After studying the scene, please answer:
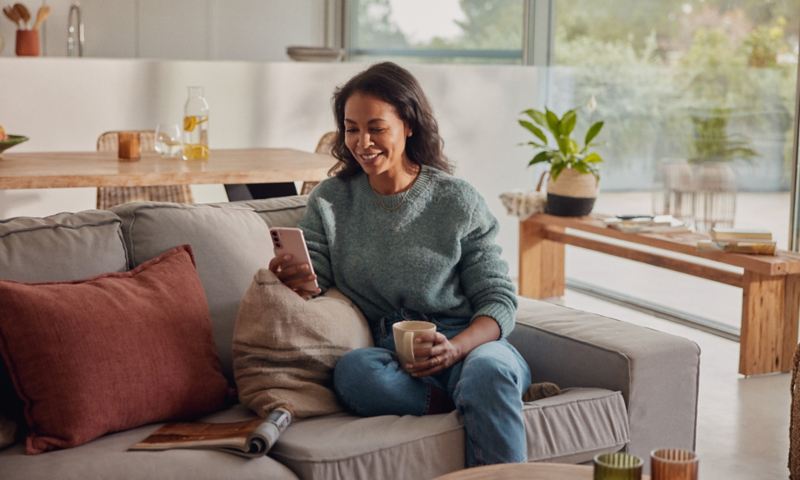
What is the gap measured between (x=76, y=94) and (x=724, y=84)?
2975mm

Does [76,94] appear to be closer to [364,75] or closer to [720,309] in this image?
[364,75]

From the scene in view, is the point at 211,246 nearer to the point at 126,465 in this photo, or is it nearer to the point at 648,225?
the point at 126,465

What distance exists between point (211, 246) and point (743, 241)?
7.70ft

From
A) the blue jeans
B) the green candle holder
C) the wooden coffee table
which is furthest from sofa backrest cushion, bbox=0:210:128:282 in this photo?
the green candle holder

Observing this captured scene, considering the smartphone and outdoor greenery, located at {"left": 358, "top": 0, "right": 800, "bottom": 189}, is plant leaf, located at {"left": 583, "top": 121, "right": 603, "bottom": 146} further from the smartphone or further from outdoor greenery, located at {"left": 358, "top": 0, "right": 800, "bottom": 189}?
the smartphone

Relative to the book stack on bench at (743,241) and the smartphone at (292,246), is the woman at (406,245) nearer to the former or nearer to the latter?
the smartphone at (292,246)

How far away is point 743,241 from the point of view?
13.5 ft

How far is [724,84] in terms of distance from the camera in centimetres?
488

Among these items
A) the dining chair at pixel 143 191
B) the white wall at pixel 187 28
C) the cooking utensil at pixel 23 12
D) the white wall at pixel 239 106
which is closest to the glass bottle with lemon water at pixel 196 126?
the dining chair at pixel 143 191

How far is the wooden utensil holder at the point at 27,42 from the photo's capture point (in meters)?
6.38

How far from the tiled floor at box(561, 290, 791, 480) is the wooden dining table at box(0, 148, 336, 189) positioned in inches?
64.5

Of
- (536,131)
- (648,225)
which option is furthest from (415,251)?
(536,131)

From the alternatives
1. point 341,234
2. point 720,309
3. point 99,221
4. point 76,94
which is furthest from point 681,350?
point 76,94

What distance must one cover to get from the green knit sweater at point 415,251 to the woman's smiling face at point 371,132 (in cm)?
9
